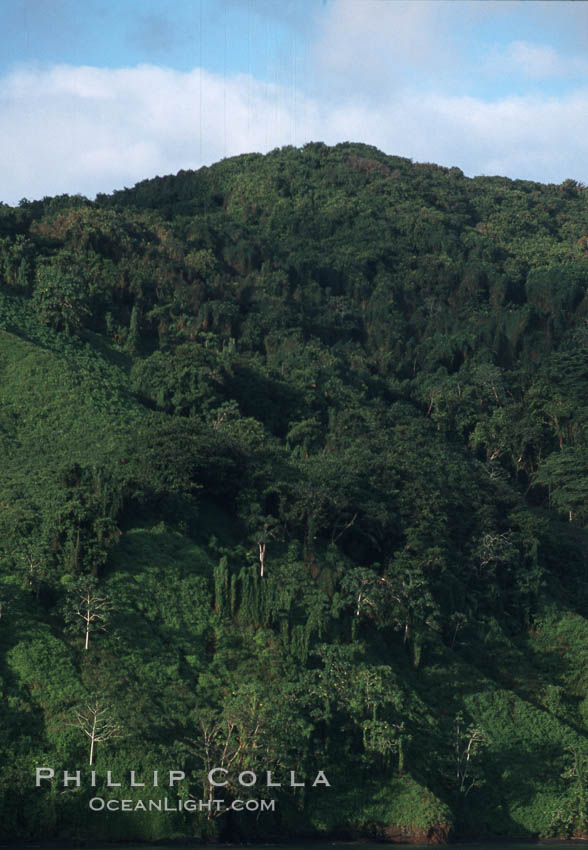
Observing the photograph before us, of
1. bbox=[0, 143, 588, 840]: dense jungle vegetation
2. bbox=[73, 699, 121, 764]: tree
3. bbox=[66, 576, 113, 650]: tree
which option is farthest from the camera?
bbox=[66, 576, 113, 650]: tree

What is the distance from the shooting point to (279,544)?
157 feet

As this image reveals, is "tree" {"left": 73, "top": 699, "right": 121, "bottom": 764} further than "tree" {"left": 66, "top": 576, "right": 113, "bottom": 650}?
No

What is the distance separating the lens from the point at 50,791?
32.9m

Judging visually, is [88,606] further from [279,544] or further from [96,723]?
[279,544]

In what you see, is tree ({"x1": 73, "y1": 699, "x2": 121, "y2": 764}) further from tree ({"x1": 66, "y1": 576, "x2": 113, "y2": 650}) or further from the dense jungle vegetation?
tree ({"x1": 66, "y1": 576, "x2": 113, "y2": 650})

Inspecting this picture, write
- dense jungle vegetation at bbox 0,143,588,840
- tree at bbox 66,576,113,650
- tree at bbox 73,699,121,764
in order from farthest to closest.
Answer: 1. tree at bbox 66,576,113,650
2. dense jungle vegetation at bbox 0,143,588,840
3. tree at bbox 73,699,121,764

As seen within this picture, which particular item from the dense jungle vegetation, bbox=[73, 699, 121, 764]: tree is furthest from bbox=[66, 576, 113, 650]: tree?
bbox=[73, 699, 121, 764]: tree

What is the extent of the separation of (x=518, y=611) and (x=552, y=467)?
1538cm

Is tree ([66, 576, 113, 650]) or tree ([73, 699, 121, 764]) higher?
tree ([66, 576, 113, 650])

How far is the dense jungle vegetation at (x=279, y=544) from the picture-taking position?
36281mm

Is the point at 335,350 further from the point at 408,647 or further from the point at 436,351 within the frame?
the point at 408,647

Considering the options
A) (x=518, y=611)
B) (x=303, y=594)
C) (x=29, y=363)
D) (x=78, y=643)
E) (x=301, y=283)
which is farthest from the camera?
(x=301, y=283)

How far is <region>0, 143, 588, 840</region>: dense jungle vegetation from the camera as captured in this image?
3628 centimetres

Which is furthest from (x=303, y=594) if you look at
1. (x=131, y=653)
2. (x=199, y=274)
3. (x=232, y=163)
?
(x=232, y=163)
